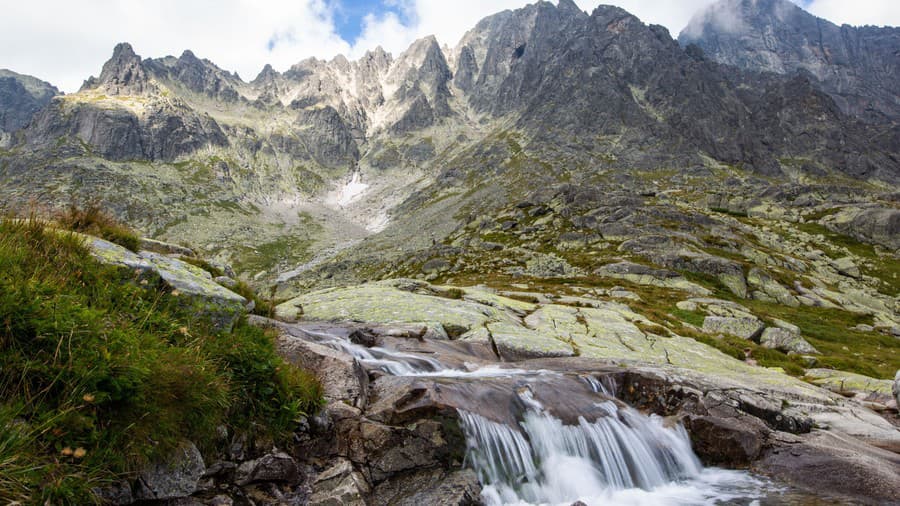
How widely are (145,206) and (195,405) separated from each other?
24334 centimetres

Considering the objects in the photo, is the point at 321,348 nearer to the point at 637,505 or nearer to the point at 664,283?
the point at 637,505

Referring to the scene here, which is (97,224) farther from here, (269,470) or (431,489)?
(431,489)

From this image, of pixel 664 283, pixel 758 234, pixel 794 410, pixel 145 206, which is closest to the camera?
pixel 794 410

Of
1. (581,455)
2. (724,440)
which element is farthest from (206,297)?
(724,440)

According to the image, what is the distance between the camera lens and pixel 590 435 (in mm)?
12156

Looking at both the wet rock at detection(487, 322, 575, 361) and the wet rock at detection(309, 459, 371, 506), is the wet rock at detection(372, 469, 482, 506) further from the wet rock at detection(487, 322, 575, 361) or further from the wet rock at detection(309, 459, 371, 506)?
the wet rock at detection(487, 322, 575, 361)

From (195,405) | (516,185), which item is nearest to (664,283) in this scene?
(195,405)

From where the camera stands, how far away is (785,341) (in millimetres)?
34281

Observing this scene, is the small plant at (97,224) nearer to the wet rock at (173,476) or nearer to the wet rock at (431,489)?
the wet rock at (173,476)

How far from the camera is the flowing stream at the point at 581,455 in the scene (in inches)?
390

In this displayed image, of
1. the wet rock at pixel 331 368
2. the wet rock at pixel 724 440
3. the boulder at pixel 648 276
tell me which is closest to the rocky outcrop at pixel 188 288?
the wet rock at pixel 331 368

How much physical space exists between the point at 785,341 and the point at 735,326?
3.73 metres

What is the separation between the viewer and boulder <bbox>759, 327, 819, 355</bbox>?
33031 millimetres

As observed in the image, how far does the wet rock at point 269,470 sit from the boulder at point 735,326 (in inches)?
1553
